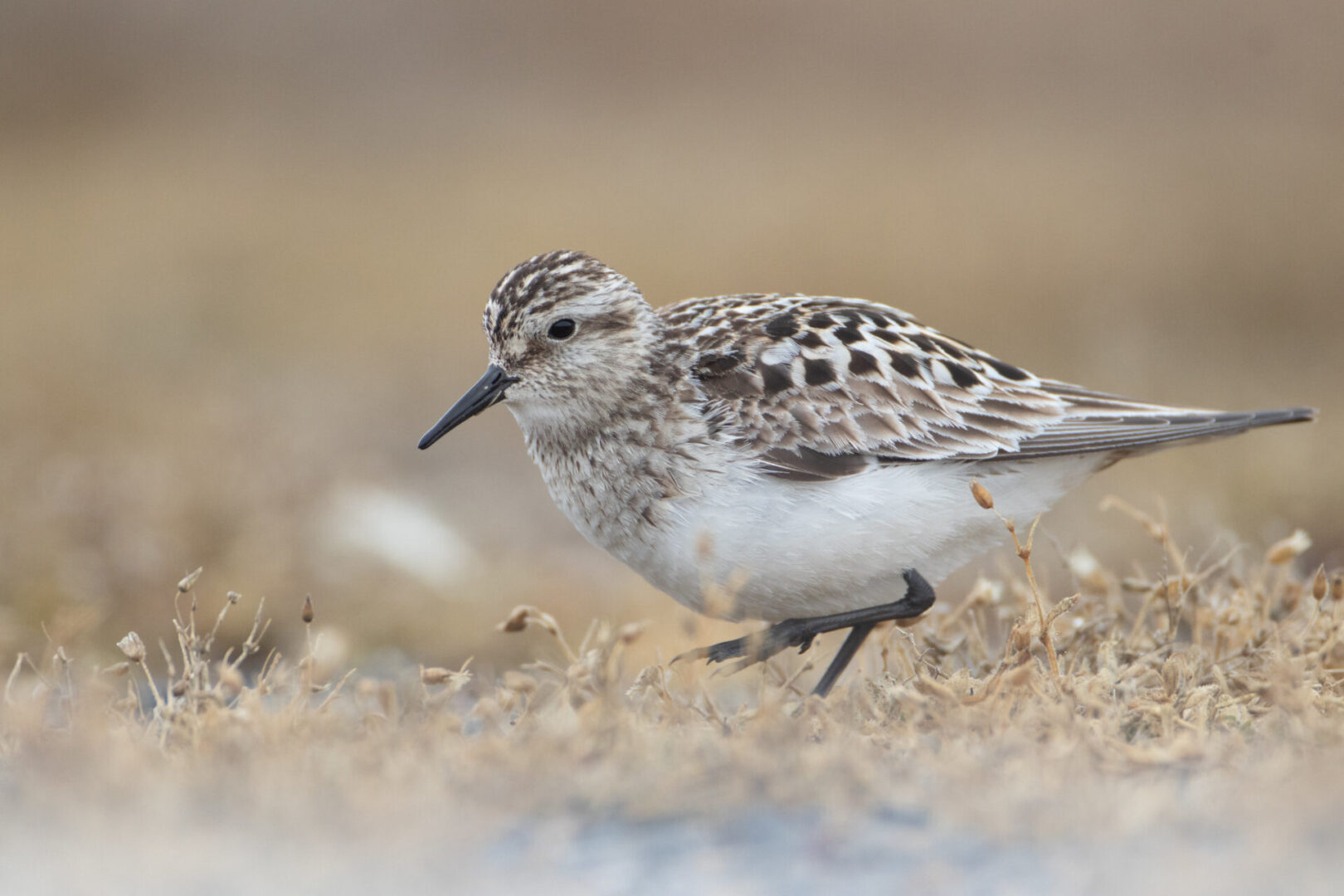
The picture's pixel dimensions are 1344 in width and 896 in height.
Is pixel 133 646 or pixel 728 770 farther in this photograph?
pixel 133 646

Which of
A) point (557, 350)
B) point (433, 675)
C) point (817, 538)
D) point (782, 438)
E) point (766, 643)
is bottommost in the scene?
point (766, 643)

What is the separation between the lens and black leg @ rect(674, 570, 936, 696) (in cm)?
434

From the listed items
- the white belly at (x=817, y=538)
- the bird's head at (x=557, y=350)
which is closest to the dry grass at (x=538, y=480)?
the white belly at (x=817, y=538)

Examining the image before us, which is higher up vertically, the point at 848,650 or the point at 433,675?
the point at 433,675

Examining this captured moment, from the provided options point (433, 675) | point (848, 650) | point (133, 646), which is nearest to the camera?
point (133, 646)

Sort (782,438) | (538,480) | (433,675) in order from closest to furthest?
(433,675)
(782,438)
(538,480)

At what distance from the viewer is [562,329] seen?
4.60 metres

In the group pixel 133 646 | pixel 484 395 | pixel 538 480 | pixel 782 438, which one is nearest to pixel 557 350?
pixel 484 395

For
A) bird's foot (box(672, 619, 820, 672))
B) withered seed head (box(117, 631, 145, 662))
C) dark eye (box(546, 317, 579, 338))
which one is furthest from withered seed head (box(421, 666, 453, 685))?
dark eye (box(546, 317, 579, 338))

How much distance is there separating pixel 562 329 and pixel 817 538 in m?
1.19

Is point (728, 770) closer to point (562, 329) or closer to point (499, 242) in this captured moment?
point (562, 329)

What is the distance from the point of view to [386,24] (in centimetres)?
1894

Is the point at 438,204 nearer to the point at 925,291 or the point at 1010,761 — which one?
the point at 925,291

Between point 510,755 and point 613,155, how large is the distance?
45.6 ft
